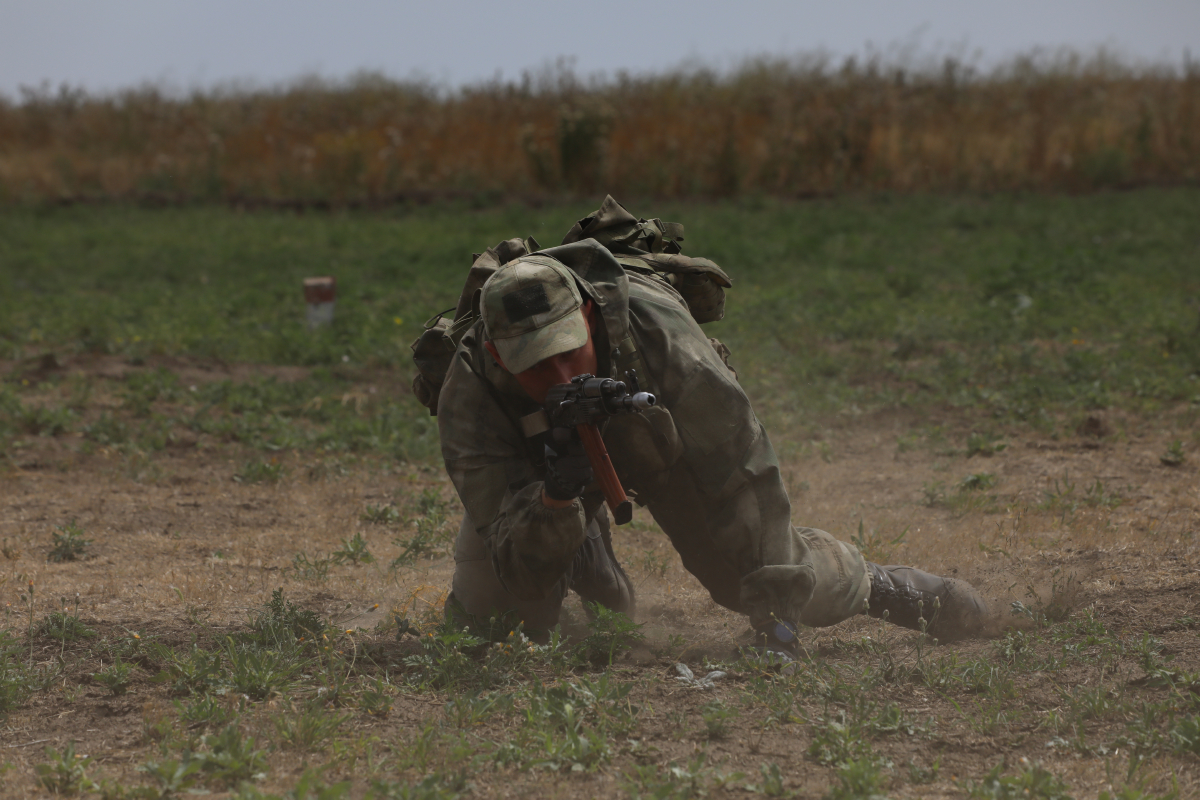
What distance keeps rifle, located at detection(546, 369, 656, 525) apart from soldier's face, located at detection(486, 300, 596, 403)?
0.07m

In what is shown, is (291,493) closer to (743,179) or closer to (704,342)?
(704,342)

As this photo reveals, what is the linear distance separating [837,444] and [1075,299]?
11.3 ft

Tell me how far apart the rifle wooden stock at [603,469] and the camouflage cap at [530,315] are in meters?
0.23

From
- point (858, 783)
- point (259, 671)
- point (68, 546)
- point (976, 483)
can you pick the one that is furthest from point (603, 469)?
point (976, 483)

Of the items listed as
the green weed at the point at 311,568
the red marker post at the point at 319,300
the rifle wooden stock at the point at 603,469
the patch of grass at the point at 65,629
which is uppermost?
the rifle wooden stock at the point at 603,469

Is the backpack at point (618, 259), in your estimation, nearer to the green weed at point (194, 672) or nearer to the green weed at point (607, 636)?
the green weed at point (607, 636)

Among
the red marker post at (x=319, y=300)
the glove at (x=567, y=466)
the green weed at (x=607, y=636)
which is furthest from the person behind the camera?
the red marker post at (x=319, y=300)

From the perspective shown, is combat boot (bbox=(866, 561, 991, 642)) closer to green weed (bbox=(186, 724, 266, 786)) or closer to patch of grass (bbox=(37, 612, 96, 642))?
green weed (bbox=(186, 724, 266, 786))

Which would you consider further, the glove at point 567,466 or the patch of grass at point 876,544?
the patch of grass at point 876,544

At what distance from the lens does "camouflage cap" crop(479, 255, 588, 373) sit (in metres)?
2.86

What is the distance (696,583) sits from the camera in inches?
167

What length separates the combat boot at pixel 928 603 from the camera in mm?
3559

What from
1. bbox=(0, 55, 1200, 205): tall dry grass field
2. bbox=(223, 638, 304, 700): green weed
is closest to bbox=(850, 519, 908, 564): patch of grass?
bbox=(223, 638, 304, 700): green weed

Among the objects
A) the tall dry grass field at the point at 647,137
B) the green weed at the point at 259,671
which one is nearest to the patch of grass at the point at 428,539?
the green weed at the point at 259,671
